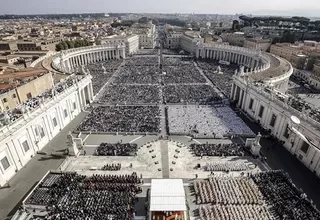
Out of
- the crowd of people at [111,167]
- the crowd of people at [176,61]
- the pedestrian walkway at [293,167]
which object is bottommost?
the crowd of people at [176,61]

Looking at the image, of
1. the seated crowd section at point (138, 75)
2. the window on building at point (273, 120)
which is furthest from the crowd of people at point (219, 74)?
the window on building at point (273, 120)

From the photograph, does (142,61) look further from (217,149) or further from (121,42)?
(217,149)

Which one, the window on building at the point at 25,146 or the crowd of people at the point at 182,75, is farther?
the crowd of people at the point at 182,75

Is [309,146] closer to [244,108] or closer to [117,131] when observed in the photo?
[244,108]

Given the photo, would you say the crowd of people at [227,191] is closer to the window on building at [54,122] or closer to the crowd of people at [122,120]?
the crowd of people at [122,120]

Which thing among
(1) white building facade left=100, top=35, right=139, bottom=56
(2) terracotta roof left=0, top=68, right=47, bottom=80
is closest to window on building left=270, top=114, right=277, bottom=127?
(2) terracotta roof left=0, top=68, right=47, bottom=80

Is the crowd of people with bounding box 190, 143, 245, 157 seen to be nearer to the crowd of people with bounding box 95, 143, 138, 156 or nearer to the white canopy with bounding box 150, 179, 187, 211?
the crowd of people with bounding box 95, 143, 138, 156
